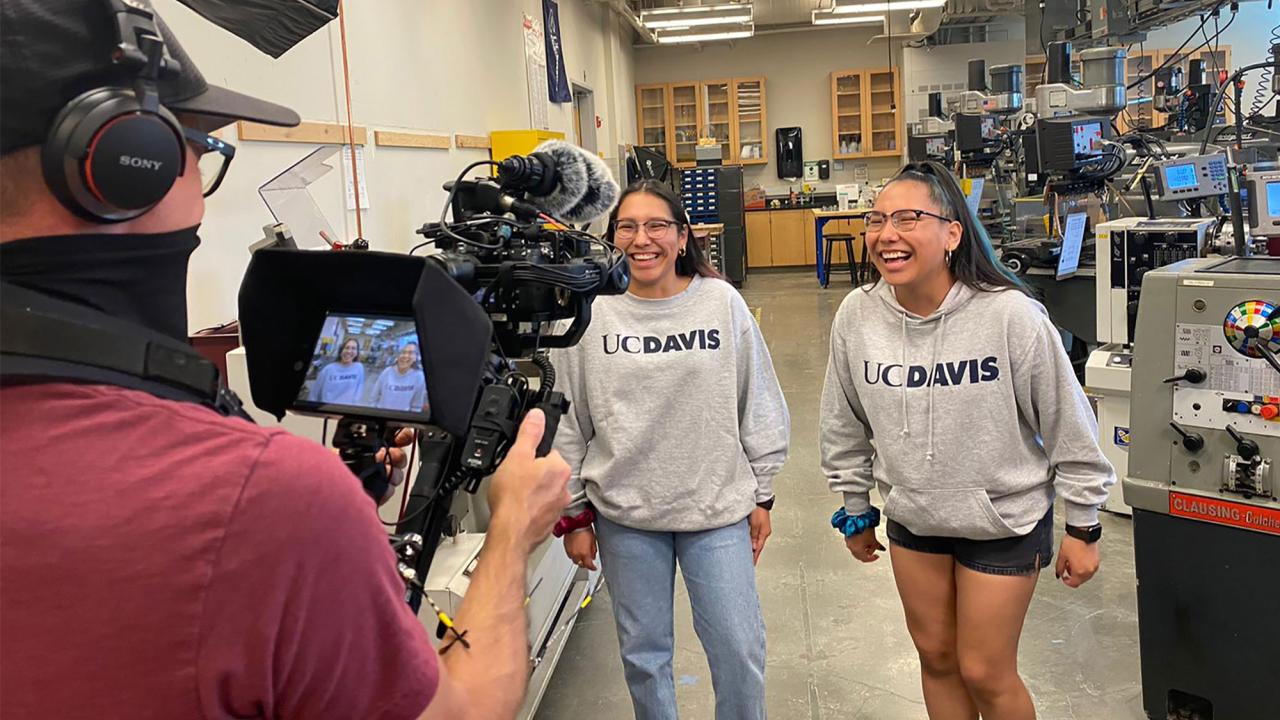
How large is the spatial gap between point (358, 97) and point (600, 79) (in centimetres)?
681

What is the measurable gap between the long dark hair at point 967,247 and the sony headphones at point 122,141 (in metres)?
1.54

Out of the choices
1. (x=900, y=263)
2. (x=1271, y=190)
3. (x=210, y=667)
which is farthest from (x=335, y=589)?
(x=1271, y=190)

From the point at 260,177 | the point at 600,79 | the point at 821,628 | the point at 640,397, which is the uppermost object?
the point at 600,79

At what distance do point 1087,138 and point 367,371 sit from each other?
14.2ft

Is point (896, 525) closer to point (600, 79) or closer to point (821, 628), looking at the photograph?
point (821, 628)

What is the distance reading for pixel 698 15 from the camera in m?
8.92

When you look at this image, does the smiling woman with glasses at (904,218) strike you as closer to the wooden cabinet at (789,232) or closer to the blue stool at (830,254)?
the blue stool at (830,254)

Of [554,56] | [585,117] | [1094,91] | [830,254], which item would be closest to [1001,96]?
[1094,91]

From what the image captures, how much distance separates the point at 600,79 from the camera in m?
10.4

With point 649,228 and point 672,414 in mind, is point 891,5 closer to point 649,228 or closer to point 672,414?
point 649,228

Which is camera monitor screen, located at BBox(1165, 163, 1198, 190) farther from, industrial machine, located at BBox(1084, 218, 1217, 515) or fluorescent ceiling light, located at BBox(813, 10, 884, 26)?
fluorescent ceiling light, located at BBox(813, 10, 884, 26)

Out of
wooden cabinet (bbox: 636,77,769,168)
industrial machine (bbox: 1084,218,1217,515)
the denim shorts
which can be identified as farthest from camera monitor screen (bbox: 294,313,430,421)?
wooden cabinet (bbox: 636,77,769,168)

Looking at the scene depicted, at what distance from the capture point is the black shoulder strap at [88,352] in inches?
25.9

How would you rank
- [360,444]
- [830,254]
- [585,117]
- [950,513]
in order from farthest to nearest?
[830,254] < [585,117] < [950,513] < [360,444]
